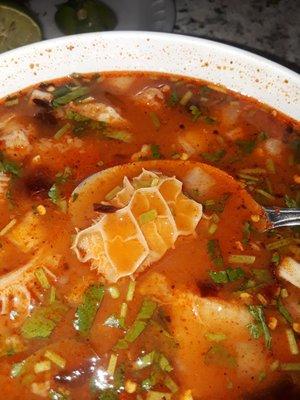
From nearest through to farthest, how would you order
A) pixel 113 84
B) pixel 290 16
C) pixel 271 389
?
1. pixel 271 389
2. pixel 113 84
3. pixel 290 16

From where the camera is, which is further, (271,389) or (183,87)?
(183,87)

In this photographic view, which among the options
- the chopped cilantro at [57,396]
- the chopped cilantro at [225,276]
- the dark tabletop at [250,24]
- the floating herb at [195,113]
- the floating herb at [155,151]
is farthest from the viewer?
the dark tabletop at [250,24]

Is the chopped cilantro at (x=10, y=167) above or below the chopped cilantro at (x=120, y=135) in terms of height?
below

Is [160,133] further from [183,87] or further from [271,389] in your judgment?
[271,389]

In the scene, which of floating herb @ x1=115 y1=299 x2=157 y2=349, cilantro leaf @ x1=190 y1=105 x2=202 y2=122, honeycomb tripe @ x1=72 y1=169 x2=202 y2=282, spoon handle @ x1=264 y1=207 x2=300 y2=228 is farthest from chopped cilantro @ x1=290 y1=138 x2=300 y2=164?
floating herb @ x1=115 y1=299 x2=157 y2=349

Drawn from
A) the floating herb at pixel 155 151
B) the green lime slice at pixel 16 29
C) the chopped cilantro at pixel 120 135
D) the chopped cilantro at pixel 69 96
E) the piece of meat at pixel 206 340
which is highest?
the green lime slice at pixel 16 29

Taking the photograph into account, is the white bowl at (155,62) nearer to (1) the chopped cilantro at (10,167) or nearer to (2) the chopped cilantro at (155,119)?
(2) the chopped cilantro at (155,119)

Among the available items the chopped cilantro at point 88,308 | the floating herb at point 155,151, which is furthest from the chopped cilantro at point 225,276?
the floating herb at point 155,151

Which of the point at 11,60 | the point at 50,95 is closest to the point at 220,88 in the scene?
the point at 50,95
